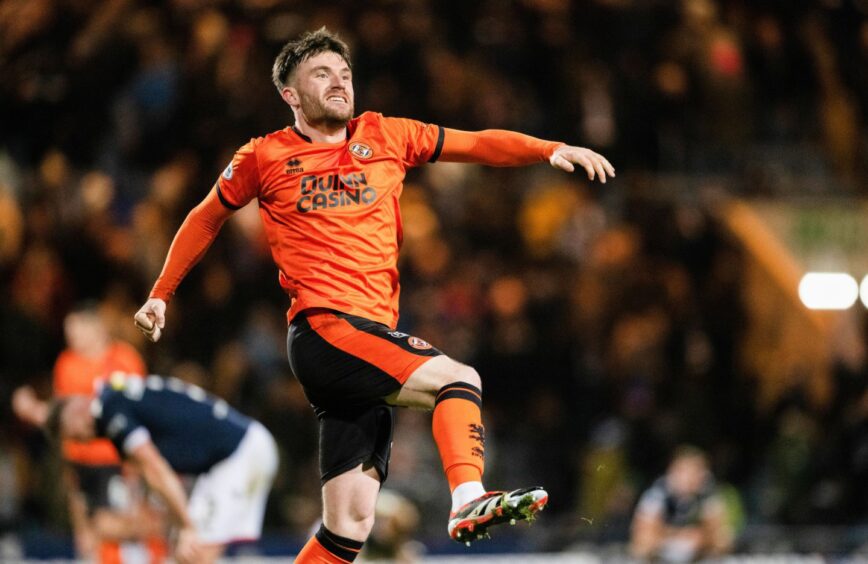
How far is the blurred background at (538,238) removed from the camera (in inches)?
419

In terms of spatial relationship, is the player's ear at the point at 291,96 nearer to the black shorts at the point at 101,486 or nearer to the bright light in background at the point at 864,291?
the black shorts at the point at 101,486

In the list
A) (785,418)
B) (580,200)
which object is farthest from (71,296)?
(785,418)

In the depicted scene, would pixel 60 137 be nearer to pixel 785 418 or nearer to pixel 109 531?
pixel 109 531

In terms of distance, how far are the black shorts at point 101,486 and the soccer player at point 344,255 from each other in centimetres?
399

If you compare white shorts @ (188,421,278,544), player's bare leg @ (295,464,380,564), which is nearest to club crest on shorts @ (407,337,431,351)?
player's bare leg @ (295,464,380,564)

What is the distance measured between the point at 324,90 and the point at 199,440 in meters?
3.32

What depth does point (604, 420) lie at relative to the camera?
10.9 metres

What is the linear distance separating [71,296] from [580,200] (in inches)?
169

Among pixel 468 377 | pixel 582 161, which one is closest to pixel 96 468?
pixel 468 377

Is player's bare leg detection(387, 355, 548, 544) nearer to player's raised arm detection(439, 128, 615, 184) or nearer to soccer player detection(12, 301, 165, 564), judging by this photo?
player's raised arm detection(439, 128, 615, 184)

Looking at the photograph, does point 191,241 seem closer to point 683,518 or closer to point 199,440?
point 199,440

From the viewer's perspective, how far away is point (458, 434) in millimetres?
4793

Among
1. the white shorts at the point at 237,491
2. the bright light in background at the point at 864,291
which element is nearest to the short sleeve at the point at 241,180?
the white shorts at the point at 237,491

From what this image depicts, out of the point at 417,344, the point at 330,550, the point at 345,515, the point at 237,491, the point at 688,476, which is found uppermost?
the point at 688,476
